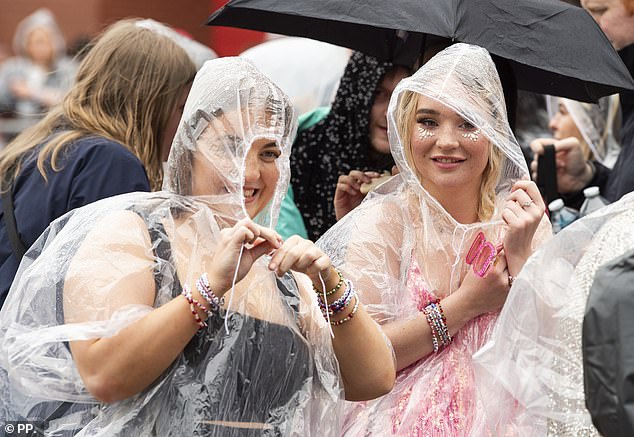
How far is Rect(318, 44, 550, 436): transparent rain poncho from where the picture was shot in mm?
Answer: 2869

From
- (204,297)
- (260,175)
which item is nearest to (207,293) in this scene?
(204,297)

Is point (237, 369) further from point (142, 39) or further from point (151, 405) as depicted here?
point (142, 39)

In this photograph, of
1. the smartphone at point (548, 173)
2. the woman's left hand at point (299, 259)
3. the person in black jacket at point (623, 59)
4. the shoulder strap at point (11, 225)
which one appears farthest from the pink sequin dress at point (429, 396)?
the smartphone at point (548, 173)

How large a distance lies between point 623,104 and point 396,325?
171 centimetres

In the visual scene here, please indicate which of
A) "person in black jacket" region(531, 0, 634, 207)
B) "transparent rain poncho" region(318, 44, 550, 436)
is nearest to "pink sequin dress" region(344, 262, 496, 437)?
"transparent rain poncho" region(318, 44, 550, 436)

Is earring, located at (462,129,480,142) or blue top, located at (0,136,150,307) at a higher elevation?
earring, located at (462,129,480,142)

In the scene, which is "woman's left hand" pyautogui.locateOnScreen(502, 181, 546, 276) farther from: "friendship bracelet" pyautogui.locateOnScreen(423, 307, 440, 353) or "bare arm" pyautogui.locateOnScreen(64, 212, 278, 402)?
"bare arm" pyautogui.locateOnScreen(64, 212, 278, 402)

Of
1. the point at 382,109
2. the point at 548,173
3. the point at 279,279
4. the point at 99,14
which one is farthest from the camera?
the point at 99,14

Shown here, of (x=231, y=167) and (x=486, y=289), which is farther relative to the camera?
(x=486, y=289)

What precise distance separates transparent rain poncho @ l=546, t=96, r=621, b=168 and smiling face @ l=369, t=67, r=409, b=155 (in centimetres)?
118

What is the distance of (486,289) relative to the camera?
2.88 m

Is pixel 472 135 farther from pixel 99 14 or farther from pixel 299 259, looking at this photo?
pixel 99 14

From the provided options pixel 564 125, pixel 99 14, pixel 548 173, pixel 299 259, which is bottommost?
pixel 99 14

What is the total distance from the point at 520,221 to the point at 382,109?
1205 mm
